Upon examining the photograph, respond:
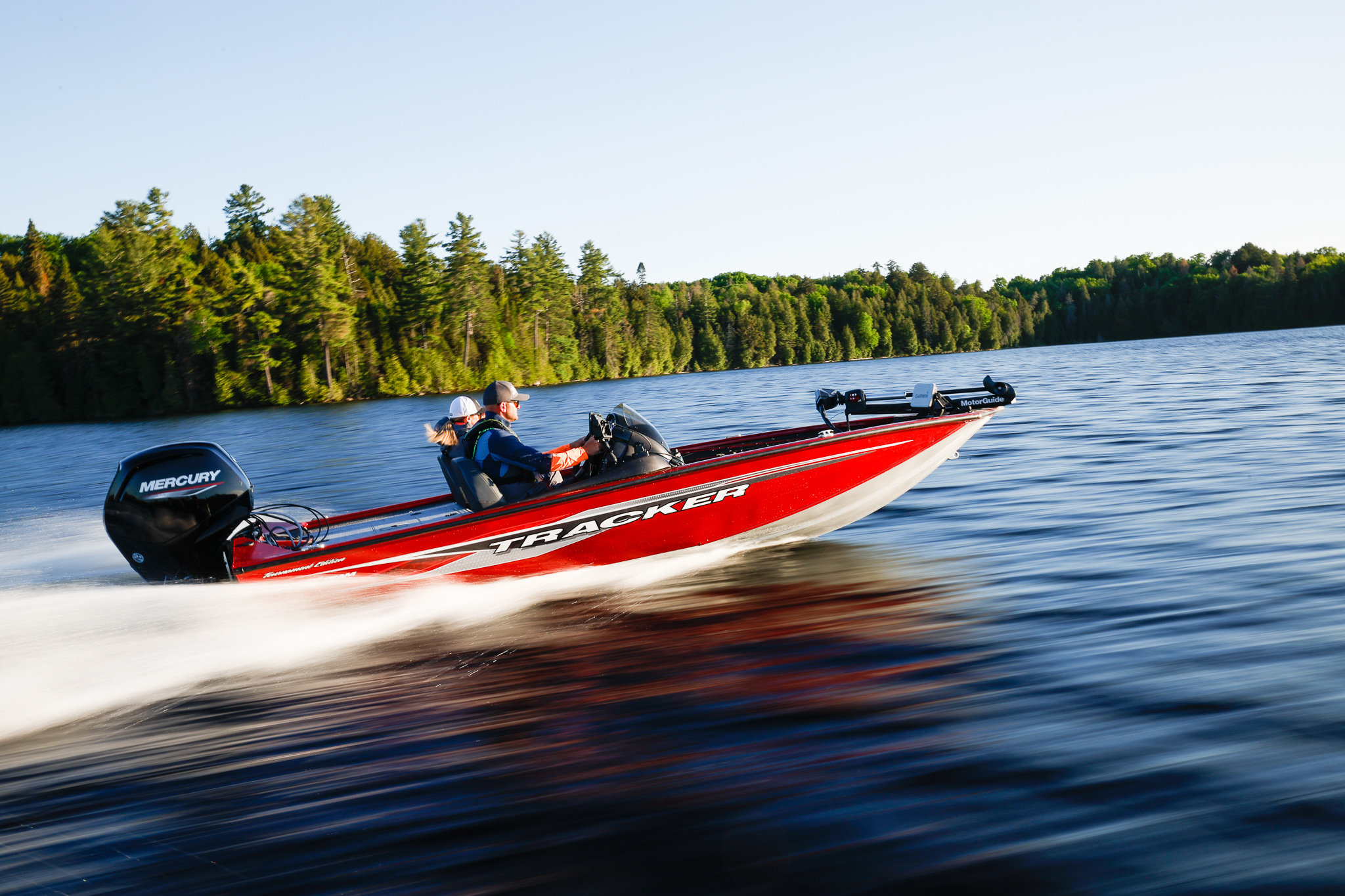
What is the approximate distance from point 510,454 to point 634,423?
3.45 feet

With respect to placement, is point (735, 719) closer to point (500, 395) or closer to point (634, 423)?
point (634, 423)

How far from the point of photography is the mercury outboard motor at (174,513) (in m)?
6.32

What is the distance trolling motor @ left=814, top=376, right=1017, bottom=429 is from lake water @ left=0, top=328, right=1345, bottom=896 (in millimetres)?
1176

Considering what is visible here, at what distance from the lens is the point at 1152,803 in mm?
3441

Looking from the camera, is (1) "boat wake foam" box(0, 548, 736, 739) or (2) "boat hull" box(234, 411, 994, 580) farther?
(2) "boat hull" box(234, 411, 994, 580)

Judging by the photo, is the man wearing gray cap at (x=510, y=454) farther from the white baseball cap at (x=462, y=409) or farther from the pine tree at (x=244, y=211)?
the pine tree at (x=244, y=211)

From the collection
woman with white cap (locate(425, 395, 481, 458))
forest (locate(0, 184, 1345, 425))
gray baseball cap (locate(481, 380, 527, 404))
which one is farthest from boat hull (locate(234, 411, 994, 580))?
forest (locate(0, 184, 1345, 425))

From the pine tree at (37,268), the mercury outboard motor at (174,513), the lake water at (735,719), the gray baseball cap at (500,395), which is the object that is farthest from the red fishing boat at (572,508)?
the pine tree at (37,268)

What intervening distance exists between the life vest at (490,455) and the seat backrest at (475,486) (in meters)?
0.05

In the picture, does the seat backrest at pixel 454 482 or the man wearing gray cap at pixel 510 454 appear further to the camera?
the seat backrest at pixel 454 482

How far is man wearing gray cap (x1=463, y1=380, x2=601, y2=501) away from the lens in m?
6.71

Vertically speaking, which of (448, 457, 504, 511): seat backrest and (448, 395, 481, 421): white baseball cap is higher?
(448, 395, 481, 421): white baseball cap

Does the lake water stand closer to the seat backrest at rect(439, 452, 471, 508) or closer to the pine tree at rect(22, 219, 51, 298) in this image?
the seat backrest at rect(439, 452, 471, 508)

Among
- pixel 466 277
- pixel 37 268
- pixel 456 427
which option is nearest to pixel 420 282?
pixel 466 277
